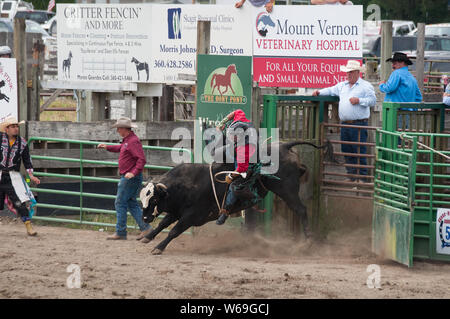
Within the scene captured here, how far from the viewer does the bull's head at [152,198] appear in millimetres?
9570

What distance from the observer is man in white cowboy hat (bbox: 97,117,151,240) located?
33.2 ft

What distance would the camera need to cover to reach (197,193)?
32.3ft

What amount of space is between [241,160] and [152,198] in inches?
45.7

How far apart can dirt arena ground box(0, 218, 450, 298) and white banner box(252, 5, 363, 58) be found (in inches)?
105

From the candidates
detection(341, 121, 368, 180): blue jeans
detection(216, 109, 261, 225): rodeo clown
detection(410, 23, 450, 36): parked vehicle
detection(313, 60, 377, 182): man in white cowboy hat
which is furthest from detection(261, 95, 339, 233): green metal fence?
detection(410, 23, 450, 36): parked vehicle

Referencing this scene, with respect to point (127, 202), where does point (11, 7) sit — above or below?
above

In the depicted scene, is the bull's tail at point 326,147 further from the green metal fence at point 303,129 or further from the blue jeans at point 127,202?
the blue jeans at point 127,202

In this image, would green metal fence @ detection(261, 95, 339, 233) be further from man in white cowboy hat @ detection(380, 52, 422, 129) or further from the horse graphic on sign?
man in white cowboy hat @ detection(380, 52, 422, 129)

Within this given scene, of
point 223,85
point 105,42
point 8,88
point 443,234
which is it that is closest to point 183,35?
point 105,42

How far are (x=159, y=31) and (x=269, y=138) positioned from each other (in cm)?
322

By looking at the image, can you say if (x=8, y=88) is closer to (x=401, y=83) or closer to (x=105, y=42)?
(x=105, y=42)

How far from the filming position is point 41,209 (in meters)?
11.9

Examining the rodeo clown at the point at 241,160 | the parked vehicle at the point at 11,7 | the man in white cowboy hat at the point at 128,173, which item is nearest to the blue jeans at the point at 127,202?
the man in white cowboy hat at the point at 128,173

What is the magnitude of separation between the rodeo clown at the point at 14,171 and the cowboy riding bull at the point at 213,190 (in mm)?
1826
